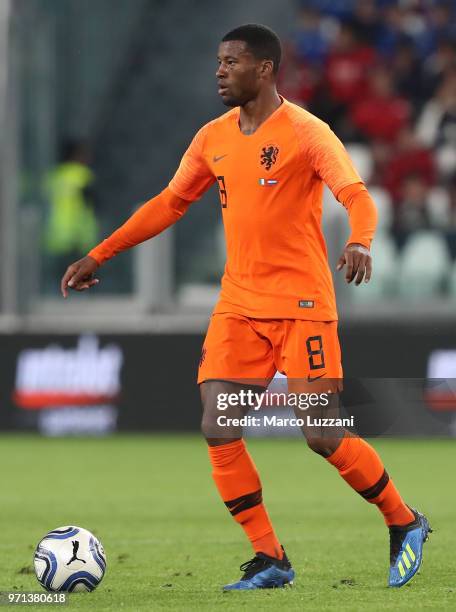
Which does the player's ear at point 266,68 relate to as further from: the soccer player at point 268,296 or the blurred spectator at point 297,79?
the blurred spectator at point 297,79

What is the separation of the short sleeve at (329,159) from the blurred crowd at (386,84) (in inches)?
316

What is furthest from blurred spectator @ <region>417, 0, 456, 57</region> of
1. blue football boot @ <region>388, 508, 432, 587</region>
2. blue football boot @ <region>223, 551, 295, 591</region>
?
blue football boot @ <region>223, 551, 295, 591</region>

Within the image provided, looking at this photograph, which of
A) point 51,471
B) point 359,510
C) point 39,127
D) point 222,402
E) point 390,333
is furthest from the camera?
point 39,127

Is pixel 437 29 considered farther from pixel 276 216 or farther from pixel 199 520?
pixel 276 216

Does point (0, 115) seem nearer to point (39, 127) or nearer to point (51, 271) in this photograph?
point (39, 127)

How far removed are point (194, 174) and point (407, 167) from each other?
823 centimetres

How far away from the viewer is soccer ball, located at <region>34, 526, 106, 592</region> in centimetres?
576

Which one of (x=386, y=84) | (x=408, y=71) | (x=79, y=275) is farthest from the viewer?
(x=408, y=71)

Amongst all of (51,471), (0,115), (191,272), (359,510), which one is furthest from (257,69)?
(0,115)

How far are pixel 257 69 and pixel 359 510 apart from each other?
370 cm

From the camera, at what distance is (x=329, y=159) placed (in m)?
5.66

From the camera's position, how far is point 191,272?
12.8 meters

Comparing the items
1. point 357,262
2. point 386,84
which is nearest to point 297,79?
point 386,84

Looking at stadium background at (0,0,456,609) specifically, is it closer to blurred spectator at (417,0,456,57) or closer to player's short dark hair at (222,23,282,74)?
blurred spectator at (417,0,456,57)
